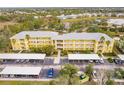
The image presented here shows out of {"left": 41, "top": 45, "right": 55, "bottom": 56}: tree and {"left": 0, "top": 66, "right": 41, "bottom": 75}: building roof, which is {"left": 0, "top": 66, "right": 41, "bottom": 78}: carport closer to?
{"left": 0, "top": 66, "right": 41, "bottom": 75}: building roof

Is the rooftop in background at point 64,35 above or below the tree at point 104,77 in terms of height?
above

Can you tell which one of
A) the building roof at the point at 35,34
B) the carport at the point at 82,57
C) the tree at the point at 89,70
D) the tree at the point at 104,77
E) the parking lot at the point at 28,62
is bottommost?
the tree at the point at 104,77

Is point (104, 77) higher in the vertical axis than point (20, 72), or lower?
lower

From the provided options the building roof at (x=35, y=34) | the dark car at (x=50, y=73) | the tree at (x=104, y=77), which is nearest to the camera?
the tree at (x=104, y=77)

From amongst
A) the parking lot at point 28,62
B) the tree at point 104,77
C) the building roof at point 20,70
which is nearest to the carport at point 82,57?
the tree at point 104,77

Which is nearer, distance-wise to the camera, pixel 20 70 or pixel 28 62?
pixel 20 70

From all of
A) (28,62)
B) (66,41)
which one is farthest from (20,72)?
(66,41)

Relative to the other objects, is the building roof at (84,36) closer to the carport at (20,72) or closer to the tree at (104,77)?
the tree at (104,77)

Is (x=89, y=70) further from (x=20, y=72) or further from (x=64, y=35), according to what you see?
(x=20, y=72)
